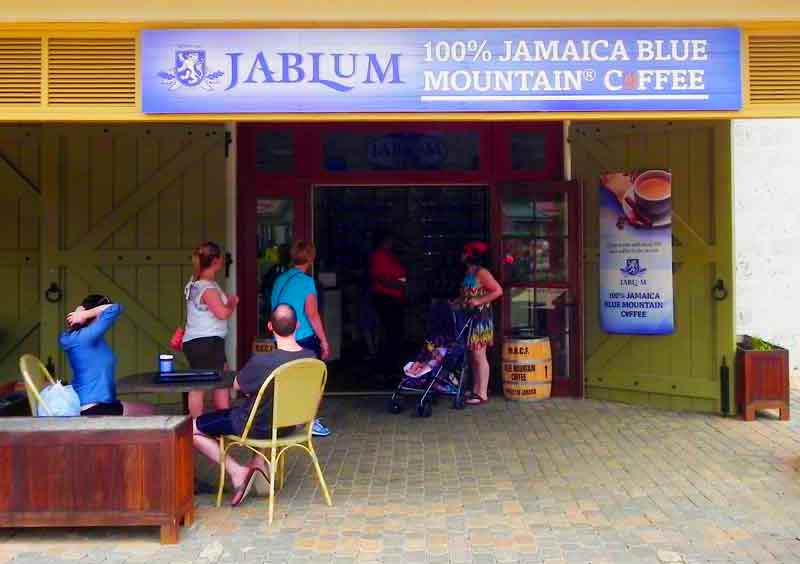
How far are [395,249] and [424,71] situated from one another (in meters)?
6.67

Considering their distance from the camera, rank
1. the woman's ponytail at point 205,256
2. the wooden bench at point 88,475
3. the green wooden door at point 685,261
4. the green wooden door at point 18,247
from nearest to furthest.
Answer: the wooden bench at point 88,475 → the woman's ponytail at point 205,256 → the green wooden door at point 685,261 → the green wooden door at point 18,247

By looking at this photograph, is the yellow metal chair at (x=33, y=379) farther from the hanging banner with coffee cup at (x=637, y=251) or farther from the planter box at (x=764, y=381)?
the planter box at (x=764, y=381)

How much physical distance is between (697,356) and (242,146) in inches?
183

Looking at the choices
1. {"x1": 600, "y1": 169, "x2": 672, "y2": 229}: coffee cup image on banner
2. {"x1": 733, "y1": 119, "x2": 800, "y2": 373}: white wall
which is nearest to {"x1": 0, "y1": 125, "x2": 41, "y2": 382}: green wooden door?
{"x1": 600, "y1": 169, "x2": 672, "y2": 229}: coffee cup image on banner

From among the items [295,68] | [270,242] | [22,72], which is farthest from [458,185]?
[22,72]

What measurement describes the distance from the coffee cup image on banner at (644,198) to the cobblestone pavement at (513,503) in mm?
1737

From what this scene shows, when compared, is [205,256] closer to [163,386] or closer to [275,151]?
[163,386]

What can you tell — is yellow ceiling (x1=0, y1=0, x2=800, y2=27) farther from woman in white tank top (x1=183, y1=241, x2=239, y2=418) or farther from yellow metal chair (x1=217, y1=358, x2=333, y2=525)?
yellow metal chair (x1=217, y1=358, x2=333, y2=525)

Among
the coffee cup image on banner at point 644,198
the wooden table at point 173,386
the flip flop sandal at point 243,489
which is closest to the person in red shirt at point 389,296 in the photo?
the coffee cup image on banner at point 644,198

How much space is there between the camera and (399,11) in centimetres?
514

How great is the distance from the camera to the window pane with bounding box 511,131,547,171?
8.86 metres

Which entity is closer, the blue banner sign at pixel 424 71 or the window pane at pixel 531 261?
the blue banner sign at pixel 424 71

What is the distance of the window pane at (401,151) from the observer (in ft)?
29.0

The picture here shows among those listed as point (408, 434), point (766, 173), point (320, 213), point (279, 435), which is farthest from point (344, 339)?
point (279, 435)
